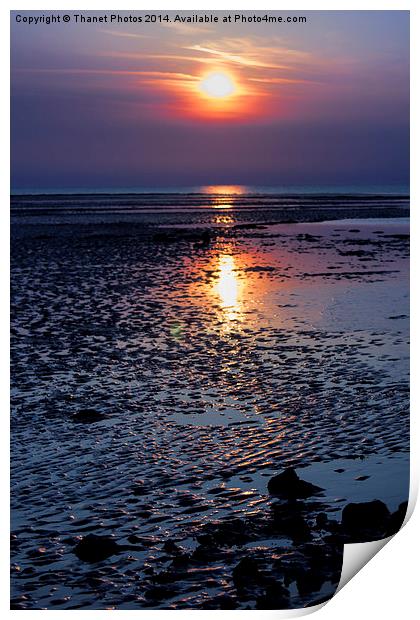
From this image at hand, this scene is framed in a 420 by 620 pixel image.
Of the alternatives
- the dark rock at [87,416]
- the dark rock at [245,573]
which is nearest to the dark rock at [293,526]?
the dark rock at [245,573]

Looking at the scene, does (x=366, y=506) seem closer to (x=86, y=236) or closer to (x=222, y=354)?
(x=222, y=354)

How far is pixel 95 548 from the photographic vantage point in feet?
32.3

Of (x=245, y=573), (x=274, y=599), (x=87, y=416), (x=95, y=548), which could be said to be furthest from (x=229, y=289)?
(x=274, y=599)

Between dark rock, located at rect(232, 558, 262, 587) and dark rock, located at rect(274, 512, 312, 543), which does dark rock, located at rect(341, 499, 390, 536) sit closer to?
dark rock, located at rect(274, 512, 312, 543)

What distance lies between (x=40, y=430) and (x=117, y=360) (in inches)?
170

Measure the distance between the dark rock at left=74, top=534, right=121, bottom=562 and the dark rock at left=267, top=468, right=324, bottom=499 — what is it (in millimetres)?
2252

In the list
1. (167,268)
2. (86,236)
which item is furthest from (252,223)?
(167,268)

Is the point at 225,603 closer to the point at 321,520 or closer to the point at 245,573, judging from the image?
the point at 245,573

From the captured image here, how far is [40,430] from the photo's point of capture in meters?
13.7

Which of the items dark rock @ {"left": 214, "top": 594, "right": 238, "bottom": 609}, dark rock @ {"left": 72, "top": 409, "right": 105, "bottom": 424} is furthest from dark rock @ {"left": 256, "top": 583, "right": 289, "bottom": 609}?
dark rock @ {"left": 72, "top": 409, "right": 105, "bottom": 424}

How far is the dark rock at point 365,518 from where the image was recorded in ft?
33.8

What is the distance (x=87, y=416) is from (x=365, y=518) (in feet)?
17.7

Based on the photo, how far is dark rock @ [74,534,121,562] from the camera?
32.0 ft

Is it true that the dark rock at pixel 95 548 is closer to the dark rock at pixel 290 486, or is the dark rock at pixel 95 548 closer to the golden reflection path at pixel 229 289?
the dark rock at pixel 290 486
